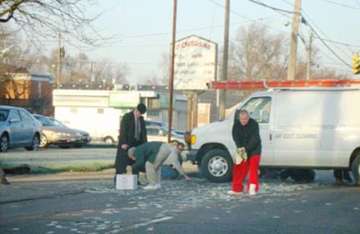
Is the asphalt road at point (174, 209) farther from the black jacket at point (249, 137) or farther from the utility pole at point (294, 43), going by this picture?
the utility pole at point (294, 43)

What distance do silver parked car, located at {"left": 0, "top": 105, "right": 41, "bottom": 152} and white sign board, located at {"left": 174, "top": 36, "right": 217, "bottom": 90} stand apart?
549cm

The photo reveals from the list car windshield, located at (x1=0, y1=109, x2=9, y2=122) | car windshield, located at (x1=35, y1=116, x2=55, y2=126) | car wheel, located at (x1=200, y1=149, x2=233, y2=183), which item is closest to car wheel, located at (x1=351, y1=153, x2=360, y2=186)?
car wheel, located at (x1=200, y1=149, x2=233, y2=183)

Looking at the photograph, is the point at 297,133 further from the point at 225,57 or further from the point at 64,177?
the point at 225,57

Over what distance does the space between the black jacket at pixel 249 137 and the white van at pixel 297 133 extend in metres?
2.21

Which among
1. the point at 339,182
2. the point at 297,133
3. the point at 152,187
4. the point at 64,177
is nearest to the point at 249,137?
the point at 152,187

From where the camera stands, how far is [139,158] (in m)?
15.4

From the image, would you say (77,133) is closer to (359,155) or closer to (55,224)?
(359,155)

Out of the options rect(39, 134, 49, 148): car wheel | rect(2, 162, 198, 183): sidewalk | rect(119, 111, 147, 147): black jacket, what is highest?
rect(119, 111, 147, 147): black jacket

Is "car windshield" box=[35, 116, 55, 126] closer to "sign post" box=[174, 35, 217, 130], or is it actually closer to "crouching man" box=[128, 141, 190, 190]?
"sign post" box=[174, 35, 217, 130]

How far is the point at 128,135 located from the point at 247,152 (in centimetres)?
250

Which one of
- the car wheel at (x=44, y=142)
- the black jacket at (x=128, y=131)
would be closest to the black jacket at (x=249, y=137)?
the black jacket at (x=128, y=131)

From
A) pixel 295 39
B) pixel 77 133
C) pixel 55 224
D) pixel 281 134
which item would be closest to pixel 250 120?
pixel 281 134

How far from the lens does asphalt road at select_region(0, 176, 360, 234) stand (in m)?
10.2

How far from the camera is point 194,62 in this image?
26.0 metres
